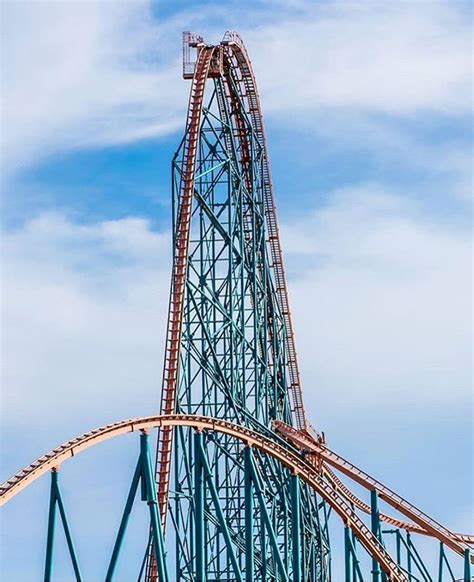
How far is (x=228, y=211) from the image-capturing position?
37188 mm

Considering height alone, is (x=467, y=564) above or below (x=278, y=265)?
below

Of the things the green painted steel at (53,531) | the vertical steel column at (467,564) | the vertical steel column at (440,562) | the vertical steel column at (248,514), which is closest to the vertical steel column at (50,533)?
the green painted steel at (53,531)

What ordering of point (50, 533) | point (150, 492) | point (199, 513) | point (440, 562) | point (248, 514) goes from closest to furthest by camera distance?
point (50, 533), point (150, 492), point (199, 513), point (248, 514), point (440, 562)

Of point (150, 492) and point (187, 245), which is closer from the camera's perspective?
point (150, 492)

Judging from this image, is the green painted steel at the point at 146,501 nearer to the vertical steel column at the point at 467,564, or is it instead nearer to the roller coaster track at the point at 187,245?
the roller coaster track at the point at 187,245

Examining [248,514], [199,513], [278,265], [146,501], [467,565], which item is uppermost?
[278,265]

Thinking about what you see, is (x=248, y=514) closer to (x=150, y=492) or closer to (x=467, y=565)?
(x=150, y=492)

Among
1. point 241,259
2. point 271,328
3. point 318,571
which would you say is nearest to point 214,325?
point 241,259

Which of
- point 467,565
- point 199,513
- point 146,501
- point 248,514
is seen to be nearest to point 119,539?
point 146,501

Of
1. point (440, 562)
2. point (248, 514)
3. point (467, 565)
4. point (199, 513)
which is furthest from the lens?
point (440, 562)

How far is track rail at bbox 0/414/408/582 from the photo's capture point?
2379cm

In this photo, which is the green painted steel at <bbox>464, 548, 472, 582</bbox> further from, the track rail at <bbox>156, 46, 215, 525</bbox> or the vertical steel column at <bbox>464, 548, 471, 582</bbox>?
the track rail at <bbox>156, 46, 215, 525</bbox>

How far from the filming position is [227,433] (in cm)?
2930

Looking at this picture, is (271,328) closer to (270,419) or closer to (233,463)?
(270,419)
